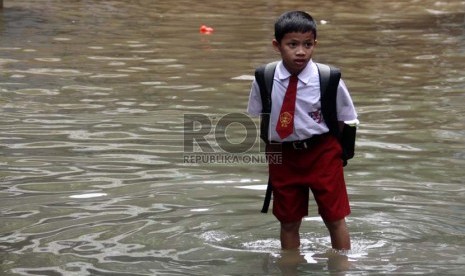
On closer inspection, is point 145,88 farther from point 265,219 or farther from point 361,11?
point 361,11

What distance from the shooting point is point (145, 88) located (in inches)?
432

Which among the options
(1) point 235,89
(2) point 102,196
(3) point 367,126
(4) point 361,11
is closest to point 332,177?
(2) point 102,196

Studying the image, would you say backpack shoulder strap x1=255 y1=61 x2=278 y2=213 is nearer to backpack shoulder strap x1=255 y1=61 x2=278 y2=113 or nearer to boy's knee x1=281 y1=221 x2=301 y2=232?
backpack shoulder strap x1=255 y1=61 x2=278 y2=113

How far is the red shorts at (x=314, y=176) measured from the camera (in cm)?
546

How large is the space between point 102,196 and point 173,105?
3.13m

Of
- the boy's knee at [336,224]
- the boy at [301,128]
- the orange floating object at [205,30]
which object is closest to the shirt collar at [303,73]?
the boy at [301,128]

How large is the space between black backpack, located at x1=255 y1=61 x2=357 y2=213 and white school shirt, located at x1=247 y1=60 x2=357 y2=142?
27mm

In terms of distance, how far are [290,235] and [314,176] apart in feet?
1.53

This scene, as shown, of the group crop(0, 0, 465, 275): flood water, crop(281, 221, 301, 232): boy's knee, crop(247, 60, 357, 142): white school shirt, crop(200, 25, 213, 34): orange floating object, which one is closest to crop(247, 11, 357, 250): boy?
crop(247, 60, 357, 142): white school shirt

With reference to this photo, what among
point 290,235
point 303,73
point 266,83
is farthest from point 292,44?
point 290,235

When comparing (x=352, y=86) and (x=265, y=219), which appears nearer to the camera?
(x=265, y=219)

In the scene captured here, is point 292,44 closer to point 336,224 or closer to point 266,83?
point 266,83

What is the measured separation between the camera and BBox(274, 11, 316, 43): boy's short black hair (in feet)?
17.3

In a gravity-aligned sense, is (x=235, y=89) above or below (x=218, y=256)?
above
